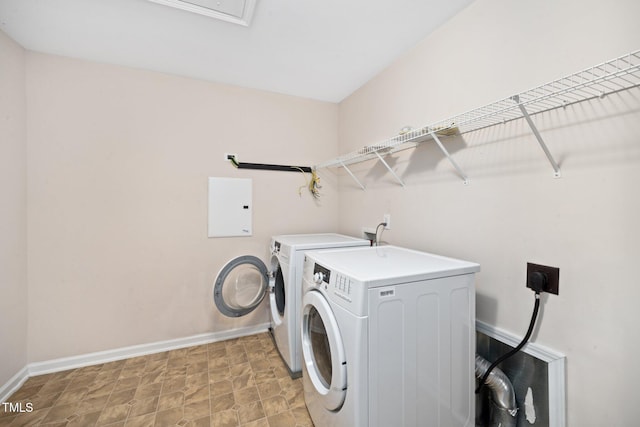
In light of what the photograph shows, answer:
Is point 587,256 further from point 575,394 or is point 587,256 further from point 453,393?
point 453,393

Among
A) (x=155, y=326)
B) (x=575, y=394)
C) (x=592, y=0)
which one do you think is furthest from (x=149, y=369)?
(x=592, y=0)

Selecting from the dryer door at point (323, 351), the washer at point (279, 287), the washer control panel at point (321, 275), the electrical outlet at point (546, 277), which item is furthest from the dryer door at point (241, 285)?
the electrical outlet at point (546, 277)

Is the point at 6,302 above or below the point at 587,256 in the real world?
below

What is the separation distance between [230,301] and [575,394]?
214cm

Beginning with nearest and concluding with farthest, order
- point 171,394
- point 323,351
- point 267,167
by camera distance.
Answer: point 323,351 → point 171,394 → point 267,167

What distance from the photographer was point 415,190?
1.83 metres

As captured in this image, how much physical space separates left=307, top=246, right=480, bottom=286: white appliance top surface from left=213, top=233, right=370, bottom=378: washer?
410 mm

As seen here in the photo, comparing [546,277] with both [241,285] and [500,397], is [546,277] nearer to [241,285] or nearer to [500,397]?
[500,397]

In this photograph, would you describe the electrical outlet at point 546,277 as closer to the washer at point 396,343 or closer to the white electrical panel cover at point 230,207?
the washer at point 396,343

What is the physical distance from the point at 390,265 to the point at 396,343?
35cm

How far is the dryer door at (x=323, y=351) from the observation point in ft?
3.47

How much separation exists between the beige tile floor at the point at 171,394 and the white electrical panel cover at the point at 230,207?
1080 millimetres

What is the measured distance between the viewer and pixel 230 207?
2443 millimetres

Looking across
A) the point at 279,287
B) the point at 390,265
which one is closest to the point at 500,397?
the point at 390,265
